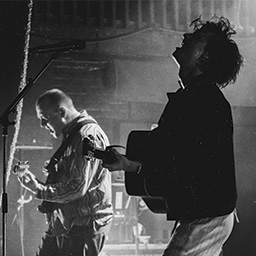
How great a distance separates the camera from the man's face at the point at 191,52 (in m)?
2.46

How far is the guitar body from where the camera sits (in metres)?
2.36

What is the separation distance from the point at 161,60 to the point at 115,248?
7.17 feet

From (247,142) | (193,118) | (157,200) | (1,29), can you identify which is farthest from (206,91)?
(247,142)

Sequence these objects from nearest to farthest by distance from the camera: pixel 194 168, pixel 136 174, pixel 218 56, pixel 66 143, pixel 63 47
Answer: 1. pixel 194 168
2. pixel 136 174
3. pixel 218 56
4. pixel 63 47
5. pixel 66 143

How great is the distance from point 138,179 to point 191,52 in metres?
0.64

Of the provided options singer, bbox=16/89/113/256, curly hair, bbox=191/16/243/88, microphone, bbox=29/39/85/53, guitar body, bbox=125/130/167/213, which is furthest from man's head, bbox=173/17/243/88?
singer, bbox=16/89/113/256

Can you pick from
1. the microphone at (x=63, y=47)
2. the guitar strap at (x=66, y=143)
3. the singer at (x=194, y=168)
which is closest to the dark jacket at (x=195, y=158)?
the singer at (x=194, y=168)

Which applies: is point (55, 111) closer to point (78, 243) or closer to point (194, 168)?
point (78, 243)

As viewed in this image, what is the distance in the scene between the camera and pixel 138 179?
2.36 m

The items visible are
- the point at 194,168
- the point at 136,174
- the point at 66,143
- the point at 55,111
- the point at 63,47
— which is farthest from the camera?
the point at 55,111

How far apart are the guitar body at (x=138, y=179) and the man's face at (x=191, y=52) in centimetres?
36

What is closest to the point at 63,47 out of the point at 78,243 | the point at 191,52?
the point at 191,52

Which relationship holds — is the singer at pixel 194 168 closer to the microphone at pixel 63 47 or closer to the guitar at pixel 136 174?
the guitar at pixel 136 174

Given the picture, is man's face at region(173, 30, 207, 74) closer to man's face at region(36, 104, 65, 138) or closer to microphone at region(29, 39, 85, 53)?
microphone at region(29, 39, 85, 53)
